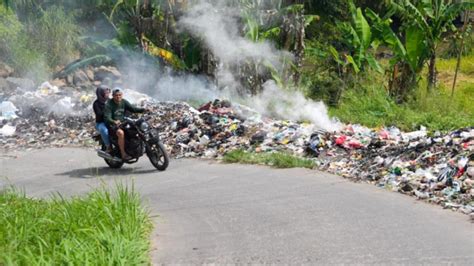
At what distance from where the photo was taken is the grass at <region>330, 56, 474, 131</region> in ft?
56.2

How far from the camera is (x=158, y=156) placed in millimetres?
11789

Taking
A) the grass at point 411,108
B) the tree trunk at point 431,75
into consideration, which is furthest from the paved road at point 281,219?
the tree trunk at point 431,75

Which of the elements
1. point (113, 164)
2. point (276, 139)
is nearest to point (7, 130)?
point (113, 164)

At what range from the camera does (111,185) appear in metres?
10.6

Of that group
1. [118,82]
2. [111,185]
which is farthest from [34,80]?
[111,185]

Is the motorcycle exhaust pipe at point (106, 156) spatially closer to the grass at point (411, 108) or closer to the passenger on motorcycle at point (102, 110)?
the passenger on motorcycle at point (102, 110)

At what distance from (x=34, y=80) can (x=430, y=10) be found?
14731 millimetres

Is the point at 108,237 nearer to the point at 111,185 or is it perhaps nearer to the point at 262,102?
the point at 111,185

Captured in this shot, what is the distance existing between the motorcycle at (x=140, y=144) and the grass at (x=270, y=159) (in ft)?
4.63

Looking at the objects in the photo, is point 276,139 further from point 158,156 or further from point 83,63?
point 83,63

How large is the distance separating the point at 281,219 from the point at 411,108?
44.6 ft

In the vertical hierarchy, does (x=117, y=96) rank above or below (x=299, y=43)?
below

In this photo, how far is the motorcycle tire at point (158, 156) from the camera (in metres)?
11.7

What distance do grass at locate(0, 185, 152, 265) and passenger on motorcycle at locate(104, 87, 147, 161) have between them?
12.7 feet
